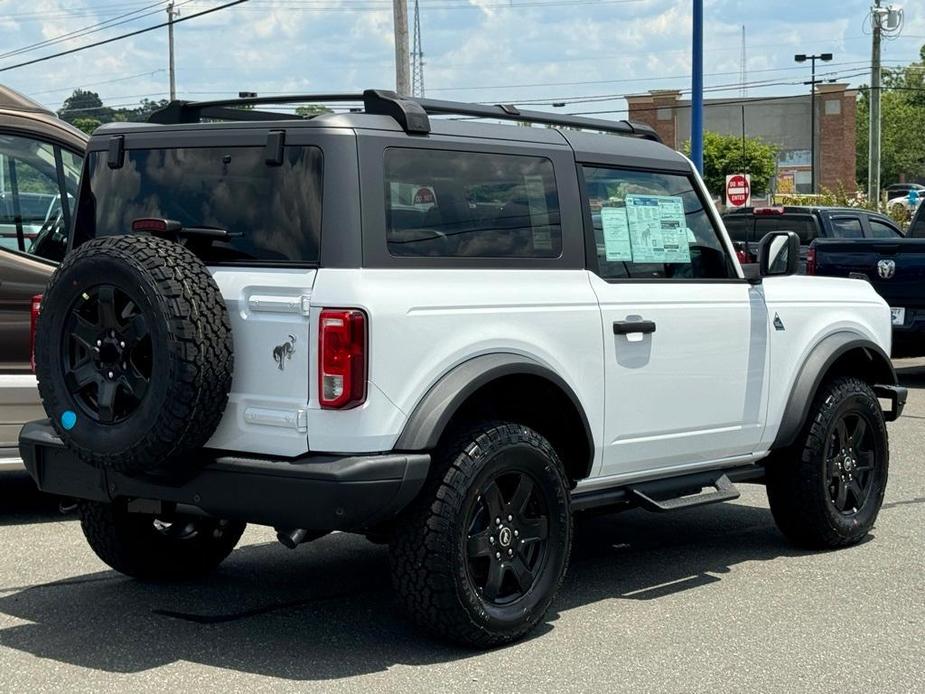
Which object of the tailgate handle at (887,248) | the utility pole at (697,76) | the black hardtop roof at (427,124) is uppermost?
the utility pole at (697,76)

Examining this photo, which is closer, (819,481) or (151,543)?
(151,543)

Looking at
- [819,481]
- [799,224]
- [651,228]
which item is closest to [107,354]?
[651,228]

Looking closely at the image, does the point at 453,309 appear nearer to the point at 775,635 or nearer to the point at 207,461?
the point at 207,461

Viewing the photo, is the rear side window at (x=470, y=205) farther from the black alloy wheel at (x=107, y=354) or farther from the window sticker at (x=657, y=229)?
the black alloy wheel at (x=107, y=354)

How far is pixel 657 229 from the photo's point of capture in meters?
6.32

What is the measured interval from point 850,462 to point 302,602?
2.91m

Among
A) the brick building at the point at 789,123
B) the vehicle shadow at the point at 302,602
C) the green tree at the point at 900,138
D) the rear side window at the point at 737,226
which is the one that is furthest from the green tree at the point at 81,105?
the vehicle shadow at the point at 302,602

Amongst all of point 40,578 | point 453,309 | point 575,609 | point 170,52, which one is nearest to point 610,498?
point 575,609

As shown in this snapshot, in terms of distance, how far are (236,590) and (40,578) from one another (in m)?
0.97

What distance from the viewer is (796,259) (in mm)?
6770

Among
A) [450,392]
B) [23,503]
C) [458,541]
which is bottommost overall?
[23,503]

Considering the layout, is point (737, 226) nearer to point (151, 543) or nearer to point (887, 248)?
point (887, 248)

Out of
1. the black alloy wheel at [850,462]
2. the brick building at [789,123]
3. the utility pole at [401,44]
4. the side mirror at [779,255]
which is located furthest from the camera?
the brick building at [789,123]

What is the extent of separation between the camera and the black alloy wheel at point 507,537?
530 cm
